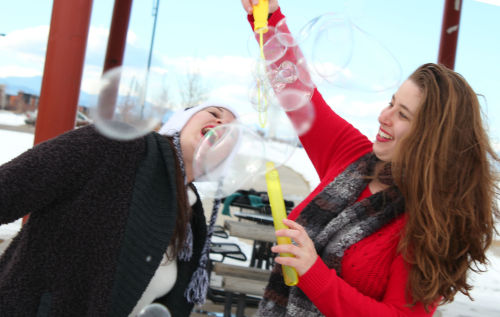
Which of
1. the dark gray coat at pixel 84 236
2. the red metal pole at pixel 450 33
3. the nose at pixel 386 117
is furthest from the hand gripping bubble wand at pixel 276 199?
the red metal pole at pixel 450 33

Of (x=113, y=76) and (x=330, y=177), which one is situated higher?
(x=113, y=76)

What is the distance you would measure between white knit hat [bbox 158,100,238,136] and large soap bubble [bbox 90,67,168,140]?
23cm

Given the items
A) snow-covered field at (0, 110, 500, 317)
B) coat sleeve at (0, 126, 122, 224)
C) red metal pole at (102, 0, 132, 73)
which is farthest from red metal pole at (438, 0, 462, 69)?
coat sleeve at (0, 126, 122, 224)

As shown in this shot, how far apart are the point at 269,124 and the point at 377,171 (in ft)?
1.47

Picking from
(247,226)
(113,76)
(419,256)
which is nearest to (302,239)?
(419,256)

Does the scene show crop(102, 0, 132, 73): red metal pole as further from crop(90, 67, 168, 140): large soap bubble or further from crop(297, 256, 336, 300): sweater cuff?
crop(297, 256, 336, 300): sweater cuff

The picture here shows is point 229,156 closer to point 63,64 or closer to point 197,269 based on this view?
point 197,269

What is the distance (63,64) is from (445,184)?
2854 millimetres

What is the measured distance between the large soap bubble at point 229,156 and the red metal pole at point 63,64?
7.70 feet

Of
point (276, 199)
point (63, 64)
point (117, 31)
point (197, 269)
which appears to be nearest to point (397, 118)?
point (276, 199)

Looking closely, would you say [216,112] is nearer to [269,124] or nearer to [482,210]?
[269,124]

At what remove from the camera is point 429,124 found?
1253 millimetres

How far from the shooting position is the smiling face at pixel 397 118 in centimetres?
130

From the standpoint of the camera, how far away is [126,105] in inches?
39.9
